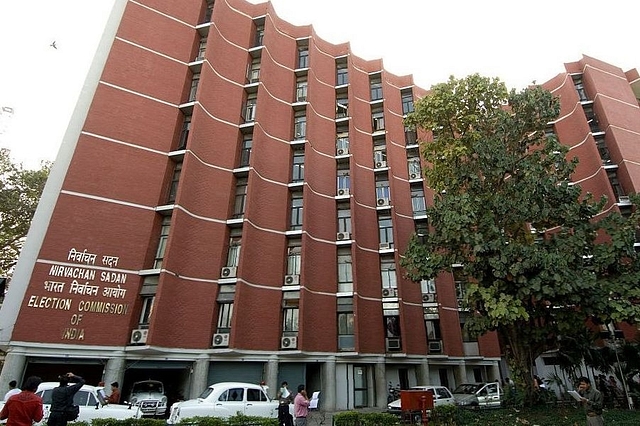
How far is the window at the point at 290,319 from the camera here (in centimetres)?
2000

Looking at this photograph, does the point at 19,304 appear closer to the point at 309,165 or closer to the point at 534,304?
the point at 309,165

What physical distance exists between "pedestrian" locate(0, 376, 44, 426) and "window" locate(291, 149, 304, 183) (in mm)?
18590

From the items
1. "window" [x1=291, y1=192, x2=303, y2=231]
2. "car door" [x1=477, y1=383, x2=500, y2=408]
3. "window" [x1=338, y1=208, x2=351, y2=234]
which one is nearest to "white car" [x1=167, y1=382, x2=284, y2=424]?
"window" [x1=291, y1=192, x2=303, y2=231]

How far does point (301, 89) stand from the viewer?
26891mm

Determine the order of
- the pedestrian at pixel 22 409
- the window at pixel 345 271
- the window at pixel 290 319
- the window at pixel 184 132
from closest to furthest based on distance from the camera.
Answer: the pedestrian at pixel 22 409, the window at pixel 290 319, the window at pixel 184 132, the window at pixel 345 271

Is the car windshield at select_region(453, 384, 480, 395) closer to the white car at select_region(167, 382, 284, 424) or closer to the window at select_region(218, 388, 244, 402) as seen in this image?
the white car at select_region(167, 382, 284, 424)

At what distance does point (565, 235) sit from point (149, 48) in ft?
75.5

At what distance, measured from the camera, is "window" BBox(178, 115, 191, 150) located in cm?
2078

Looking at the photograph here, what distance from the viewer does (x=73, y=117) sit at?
1862 cm

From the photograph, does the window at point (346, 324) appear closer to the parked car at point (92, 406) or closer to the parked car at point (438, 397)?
the parked car at point (438, 397)

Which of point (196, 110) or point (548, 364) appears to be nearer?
point (196, 110)

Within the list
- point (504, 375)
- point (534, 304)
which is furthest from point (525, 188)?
point (504, 375)

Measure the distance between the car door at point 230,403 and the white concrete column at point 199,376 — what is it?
5261 millimetres

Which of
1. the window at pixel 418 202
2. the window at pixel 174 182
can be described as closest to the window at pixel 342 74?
the window at pixel 418 202
